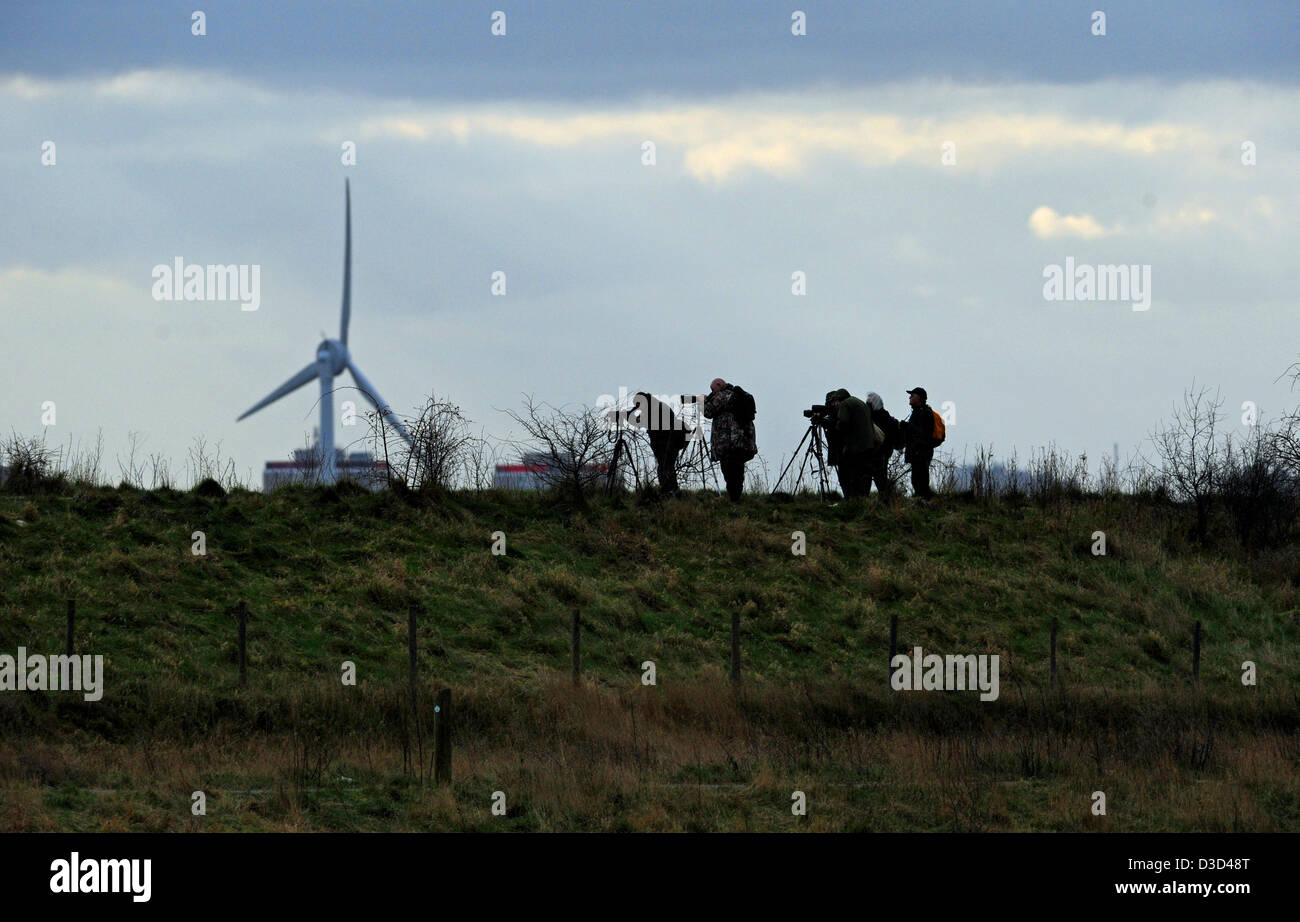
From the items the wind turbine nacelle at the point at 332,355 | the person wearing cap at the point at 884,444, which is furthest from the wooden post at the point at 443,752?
the wind turbine nacelle at the point at 332,355

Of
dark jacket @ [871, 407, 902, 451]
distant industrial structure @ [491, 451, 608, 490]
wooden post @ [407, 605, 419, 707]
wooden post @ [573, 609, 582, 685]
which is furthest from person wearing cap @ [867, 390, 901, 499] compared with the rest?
wooden post @ [407, 605, 419, 707]

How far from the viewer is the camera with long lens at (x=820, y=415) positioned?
112 ft

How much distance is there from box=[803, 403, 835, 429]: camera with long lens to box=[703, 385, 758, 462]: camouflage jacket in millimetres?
1650

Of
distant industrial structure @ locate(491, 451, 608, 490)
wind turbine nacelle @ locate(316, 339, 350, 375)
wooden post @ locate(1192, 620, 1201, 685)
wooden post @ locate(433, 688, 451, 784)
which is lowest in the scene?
wooden post @ locate(433, 688, 451, 784)

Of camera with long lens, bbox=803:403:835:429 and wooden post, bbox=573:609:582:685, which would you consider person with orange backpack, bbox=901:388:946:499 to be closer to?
camera with long lens, bbox=803:403:835:429

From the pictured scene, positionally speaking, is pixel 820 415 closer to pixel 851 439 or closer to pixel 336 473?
pixel 851 439

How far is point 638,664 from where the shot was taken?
28062 mm

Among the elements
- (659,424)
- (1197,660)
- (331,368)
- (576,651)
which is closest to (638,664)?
(576,651)

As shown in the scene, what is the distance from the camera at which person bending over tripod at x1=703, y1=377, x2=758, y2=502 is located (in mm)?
32469

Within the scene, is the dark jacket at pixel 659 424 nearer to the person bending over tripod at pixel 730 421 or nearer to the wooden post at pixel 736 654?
the person bending over tripod at pixel 730 421
